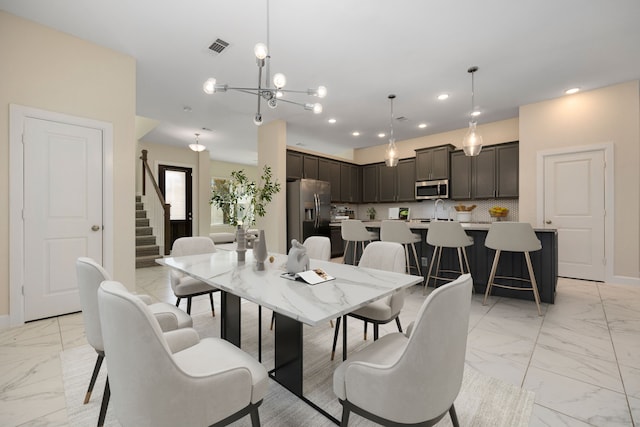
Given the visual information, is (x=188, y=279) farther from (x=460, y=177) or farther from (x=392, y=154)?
(x=460, y=177)

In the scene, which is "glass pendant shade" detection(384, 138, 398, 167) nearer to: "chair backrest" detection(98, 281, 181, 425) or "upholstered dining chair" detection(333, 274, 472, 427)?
"upholstered dining chair" detection(333, 274, 472, 427)

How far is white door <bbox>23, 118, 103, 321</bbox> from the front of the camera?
2799mm

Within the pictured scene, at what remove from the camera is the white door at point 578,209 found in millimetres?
4289

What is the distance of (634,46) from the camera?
316 cm

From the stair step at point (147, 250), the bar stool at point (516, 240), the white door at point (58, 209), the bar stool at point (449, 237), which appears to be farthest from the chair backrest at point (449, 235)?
the stair step at point (147, 250)

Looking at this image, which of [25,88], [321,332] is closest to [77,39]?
[25,88]

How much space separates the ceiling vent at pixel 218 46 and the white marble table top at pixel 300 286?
92.7 inches

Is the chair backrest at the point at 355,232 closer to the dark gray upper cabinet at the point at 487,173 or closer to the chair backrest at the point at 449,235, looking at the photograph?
the chair backrest at the point at 449,235

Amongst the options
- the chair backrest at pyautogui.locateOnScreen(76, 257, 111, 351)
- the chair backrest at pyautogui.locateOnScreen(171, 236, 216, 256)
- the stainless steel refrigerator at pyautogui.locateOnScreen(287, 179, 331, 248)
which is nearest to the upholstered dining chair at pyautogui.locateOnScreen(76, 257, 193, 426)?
the chair backrest at pyautogui.locateOnScreen(76, 257, 111, 351)

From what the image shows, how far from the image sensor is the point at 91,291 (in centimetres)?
143

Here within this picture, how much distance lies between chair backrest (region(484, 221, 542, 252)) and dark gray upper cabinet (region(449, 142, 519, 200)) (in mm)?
2738

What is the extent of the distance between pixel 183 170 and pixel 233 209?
7102mm

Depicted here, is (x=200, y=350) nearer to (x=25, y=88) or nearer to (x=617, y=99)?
(x=25, y=88)

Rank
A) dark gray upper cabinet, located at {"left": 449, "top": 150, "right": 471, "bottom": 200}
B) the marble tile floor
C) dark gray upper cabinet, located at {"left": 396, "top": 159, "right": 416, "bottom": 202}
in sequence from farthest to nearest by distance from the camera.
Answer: dark gray upper cabinet, located at {"left": 396, "top": 159, "right": 416, "bottom": 202} < dark gray upper cabinet, located at {"left": 449, "top": 150, "right": 471, "bottom": 200} < the marble tile floor
